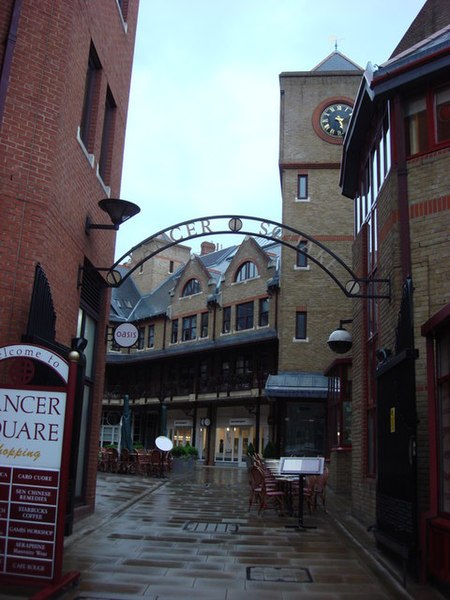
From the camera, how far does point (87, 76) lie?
1089 cm

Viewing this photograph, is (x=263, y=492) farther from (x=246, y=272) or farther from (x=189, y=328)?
(x=189, y=328)

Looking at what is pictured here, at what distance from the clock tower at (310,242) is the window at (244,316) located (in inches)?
191

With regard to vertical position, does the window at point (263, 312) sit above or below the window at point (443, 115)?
above

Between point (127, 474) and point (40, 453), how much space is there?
18.6 metres

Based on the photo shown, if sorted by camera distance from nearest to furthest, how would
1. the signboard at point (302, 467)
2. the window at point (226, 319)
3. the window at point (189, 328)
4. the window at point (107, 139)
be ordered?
the signboard at point (302, 467), the window at point (107, 139), the window at point (226, 319), the window at point (189, 328)

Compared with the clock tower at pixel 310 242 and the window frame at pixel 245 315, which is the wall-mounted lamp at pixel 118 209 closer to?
the clock tower at pixel 310 242

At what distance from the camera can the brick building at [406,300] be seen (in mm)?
6891

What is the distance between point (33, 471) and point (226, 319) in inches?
1234

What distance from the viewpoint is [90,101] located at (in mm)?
10922

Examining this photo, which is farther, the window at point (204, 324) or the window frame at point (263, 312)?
the window at point (204, 324)

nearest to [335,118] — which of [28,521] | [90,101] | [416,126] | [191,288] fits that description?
[191,288]

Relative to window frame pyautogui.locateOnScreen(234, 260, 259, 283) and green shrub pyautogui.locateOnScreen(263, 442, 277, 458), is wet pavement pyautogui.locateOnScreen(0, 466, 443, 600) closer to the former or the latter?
green shrub pyautogui.locateOnScreen(263, 442, 277, 458)

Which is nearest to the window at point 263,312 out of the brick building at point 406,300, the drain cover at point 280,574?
the brick building at point 406,300

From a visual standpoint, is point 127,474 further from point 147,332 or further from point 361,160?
point 147,332
